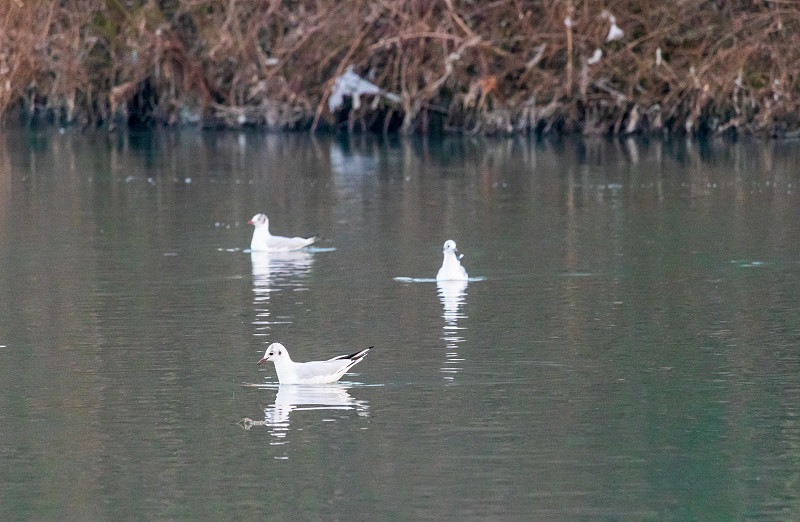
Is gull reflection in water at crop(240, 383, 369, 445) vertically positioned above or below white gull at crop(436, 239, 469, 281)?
below

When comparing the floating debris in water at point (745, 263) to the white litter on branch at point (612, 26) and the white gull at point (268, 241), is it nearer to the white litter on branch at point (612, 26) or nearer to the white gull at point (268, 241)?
the white gull at point (268, 241)

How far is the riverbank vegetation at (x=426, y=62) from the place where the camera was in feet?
111

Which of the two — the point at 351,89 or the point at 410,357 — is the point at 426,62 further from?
the point at 410,357

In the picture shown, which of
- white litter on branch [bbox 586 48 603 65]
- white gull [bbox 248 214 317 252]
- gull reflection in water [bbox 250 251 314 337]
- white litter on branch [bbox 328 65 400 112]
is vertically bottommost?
gull reflection in water [bbox 250 251 314 337]

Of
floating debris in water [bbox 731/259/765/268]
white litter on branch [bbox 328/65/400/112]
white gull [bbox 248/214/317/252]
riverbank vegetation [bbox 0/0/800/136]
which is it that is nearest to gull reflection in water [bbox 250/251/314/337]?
white gull [bbox 248/214/317/252]

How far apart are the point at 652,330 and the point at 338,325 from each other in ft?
7.10

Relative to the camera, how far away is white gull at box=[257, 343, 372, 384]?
10.2 metres

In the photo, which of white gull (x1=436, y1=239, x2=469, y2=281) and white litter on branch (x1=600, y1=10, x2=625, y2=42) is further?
white litter on branch (x1=600, y1=10, x2=625, y2=42)

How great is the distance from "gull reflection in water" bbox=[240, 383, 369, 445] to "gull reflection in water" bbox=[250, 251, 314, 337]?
2.05 metres

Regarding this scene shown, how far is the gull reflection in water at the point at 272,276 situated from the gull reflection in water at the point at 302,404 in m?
2.05

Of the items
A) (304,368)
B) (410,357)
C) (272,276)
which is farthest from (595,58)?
(304,368)

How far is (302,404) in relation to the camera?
32.6 ft

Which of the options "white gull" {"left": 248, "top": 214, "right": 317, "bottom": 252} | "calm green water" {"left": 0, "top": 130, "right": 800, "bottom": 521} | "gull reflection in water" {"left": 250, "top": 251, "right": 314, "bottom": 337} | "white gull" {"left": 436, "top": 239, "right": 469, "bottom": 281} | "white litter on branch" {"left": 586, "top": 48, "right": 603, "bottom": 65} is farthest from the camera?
"white litter on branch" {"left": 586, "top": 48, "right": 603, "bottom": 65}

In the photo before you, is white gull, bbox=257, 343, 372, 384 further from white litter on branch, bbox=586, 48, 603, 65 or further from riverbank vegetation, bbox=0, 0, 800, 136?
white litter on branch, bbox=586, 48, 603, 65
